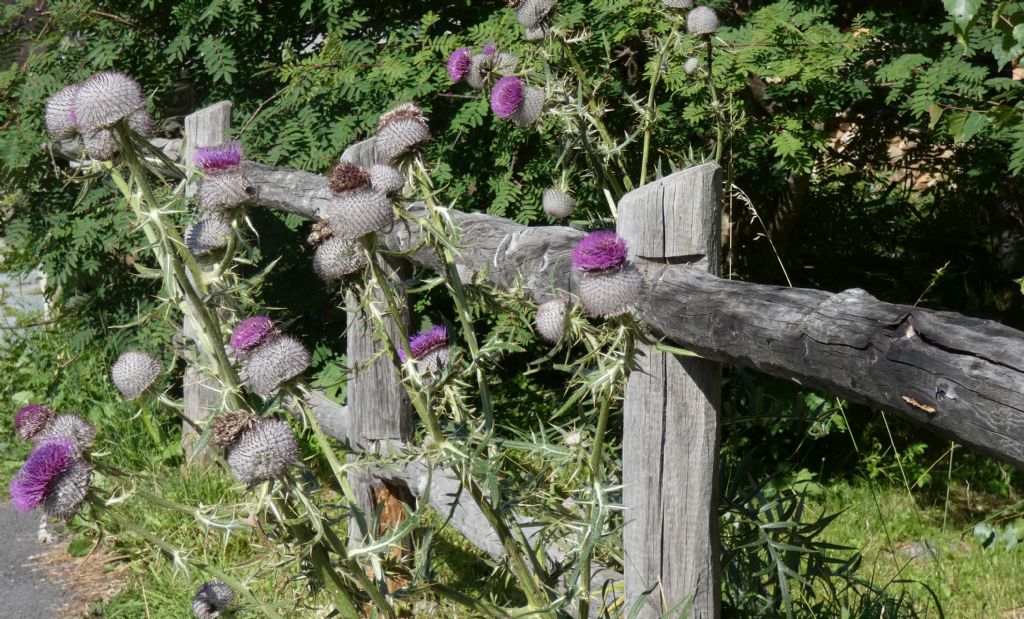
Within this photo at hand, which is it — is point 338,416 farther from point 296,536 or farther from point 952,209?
point 952,209

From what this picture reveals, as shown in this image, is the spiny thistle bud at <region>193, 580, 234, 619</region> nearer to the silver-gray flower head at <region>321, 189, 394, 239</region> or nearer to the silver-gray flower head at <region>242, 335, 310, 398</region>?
the silver-gray flower head at <region>242, 335, 310, 398</region>

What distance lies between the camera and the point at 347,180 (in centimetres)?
174

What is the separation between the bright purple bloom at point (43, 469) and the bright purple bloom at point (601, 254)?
100 cm

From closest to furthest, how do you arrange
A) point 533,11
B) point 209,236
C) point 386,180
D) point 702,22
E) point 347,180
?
point 347,180 → point 386,180 → point 209,236 → point 533,11 → point 702,22

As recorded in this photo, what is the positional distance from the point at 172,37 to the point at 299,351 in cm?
408

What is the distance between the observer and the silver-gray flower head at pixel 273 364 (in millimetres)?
1862

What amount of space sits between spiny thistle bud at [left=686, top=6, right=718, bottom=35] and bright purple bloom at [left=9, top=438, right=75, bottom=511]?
221 centimetres

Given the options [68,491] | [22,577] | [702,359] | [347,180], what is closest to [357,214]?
[347,180]

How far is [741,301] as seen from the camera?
1801 mm

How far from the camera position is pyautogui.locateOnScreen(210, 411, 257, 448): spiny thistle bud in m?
1.63

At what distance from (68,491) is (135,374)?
38 centimetres

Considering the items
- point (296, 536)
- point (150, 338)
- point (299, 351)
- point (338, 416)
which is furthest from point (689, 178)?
point (150, 338)

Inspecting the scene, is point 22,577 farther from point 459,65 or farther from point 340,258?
point 340,258

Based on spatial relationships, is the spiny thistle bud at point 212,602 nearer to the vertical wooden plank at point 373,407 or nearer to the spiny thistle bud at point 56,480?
the spiny thistle bud at point 56,480
